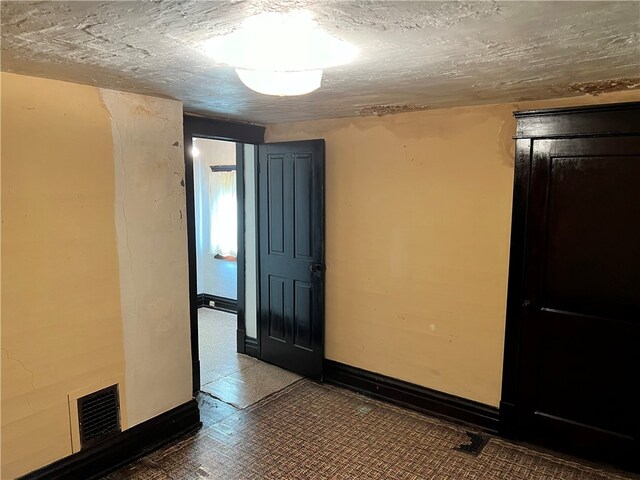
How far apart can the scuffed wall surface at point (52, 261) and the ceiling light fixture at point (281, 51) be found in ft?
3.52

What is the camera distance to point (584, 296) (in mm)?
2666

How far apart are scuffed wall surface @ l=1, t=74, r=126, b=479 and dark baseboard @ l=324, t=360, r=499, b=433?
1.88 m

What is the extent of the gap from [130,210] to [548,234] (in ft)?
8.39

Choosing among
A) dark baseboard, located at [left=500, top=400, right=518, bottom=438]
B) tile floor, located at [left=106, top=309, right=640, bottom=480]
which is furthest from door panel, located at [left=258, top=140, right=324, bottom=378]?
dark baseboard, located at [left=500, top=400, right=518, bottom=438]

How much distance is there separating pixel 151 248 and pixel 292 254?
141 centimetres

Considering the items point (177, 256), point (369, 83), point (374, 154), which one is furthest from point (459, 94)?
point (177, 256)

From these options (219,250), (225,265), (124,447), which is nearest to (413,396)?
(124,447)

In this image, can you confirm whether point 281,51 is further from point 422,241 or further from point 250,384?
point 250,384

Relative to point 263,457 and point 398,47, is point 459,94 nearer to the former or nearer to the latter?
point 398,47

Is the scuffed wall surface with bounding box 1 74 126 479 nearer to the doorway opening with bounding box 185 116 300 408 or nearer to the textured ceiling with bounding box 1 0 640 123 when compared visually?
the textured ceiling with bounding box 1 0 640 123

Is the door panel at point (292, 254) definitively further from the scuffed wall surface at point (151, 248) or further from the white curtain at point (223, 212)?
the white curtain at point (223, 212)

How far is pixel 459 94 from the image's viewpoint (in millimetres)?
2641

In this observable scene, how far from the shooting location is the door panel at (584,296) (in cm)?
253

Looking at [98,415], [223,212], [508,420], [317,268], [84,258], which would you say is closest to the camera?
[84,258]
